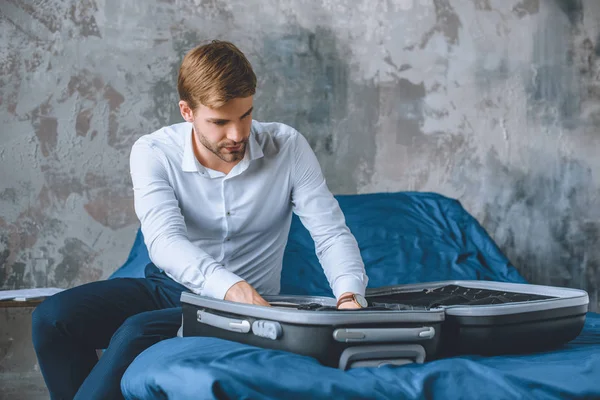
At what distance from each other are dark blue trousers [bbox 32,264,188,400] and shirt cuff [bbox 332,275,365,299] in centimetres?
38

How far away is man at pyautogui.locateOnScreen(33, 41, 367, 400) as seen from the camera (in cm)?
156

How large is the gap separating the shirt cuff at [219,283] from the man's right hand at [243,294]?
14 millimetres

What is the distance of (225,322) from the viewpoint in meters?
1.29

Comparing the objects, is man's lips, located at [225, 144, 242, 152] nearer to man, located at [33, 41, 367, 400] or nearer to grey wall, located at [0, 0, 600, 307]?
man, located at [33, 41, 367, 400]

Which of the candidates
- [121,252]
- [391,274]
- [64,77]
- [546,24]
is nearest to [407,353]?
[391,274]

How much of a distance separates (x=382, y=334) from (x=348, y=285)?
406 mm

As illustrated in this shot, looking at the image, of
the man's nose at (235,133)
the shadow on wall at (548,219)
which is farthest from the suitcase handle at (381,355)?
the shadow on wall at (548,219)

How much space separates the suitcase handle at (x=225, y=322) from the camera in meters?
1.27

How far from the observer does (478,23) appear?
3209mm

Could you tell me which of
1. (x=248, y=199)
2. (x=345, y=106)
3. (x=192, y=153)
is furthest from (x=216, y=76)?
(x=345, y=106)

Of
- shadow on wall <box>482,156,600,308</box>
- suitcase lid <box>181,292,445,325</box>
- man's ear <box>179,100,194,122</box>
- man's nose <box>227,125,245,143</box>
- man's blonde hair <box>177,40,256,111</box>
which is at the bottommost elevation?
shadow on wall <box>482,156,600,308</box>

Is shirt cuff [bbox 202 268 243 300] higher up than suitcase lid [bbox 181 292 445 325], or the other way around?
suitcase lid [bbox 181 292 445 325]

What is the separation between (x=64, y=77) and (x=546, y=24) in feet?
7.34

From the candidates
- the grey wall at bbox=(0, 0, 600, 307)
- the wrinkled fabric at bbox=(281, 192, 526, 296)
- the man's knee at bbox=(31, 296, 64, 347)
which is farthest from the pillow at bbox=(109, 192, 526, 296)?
the man's knee at bbox=(31, 296, 64, 347)
